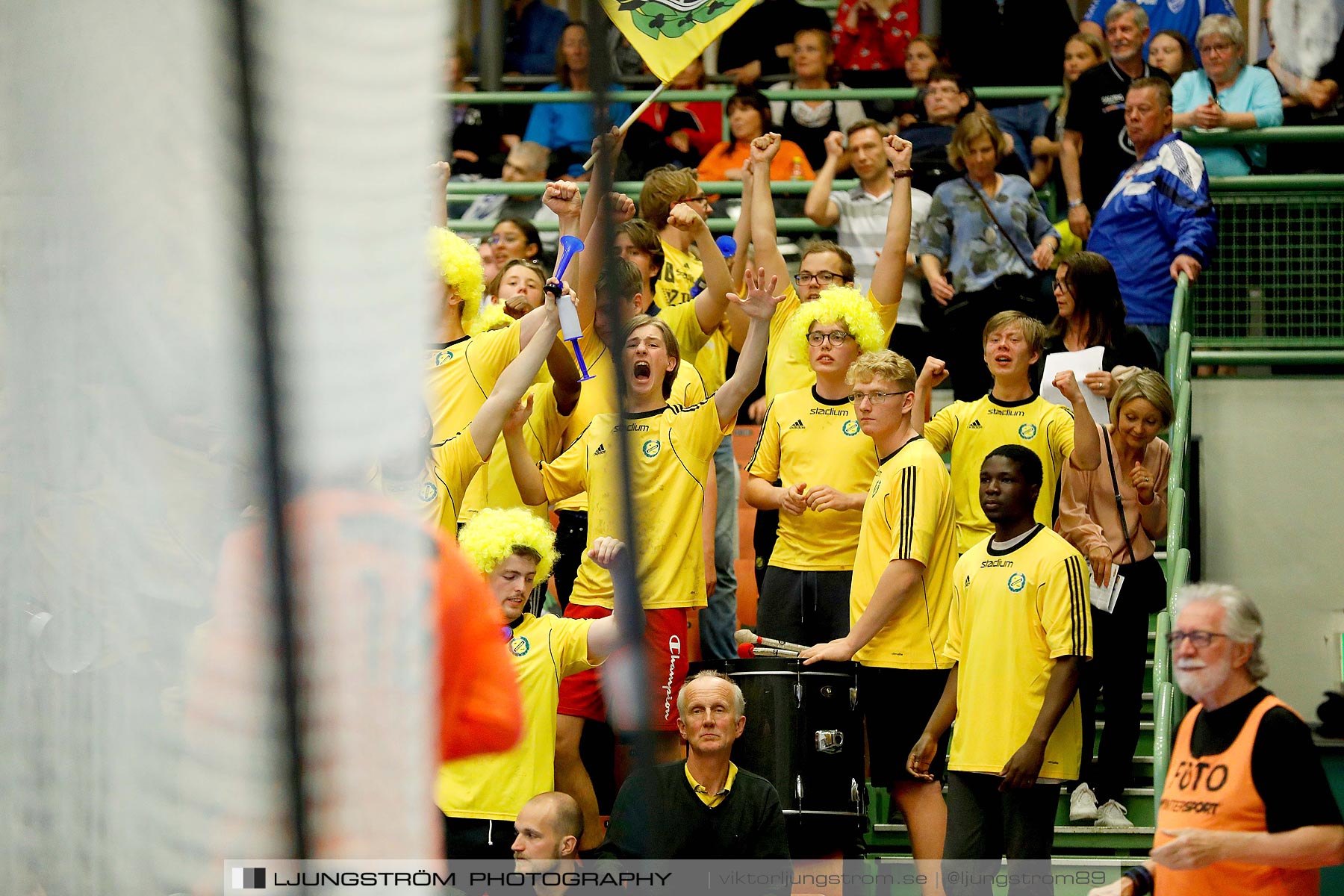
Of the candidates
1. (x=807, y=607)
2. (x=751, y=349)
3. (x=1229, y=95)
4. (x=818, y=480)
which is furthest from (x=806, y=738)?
(x=1229, y=95)

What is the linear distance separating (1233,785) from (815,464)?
211cm

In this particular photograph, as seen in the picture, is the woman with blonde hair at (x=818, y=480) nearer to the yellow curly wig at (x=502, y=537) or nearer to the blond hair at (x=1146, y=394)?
the blond hair at (x=1146, y=394)

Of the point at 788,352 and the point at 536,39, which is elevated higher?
the point at 536,39

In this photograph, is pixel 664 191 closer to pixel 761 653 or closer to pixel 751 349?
pixel 751 349

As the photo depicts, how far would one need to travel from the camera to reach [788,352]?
597 centimetres

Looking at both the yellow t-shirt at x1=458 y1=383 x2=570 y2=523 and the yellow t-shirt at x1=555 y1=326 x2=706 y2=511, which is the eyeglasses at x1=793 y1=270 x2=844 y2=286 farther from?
the yellow t-shirt at x1=458 y1=383 x2=570 y2=523

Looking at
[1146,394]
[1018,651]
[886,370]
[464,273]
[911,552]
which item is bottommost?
[1018,651]

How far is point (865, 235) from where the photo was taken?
7418mm

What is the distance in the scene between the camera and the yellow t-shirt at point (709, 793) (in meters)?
4.26

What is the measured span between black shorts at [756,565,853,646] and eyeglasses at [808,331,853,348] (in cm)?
82

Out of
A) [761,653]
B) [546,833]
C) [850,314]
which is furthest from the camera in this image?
[850,314]

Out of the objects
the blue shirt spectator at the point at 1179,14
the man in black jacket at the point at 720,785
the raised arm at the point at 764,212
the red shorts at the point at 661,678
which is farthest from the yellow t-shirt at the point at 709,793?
the blue shirt spectator at the point at 1179,14

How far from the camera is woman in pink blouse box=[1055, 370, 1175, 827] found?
5.15 meters

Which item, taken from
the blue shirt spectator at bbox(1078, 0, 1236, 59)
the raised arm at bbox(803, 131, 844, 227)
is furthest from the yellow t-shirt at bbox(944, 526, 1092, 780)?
the blue shirt spectator at bbox(1078, 0, 1236, 59)
